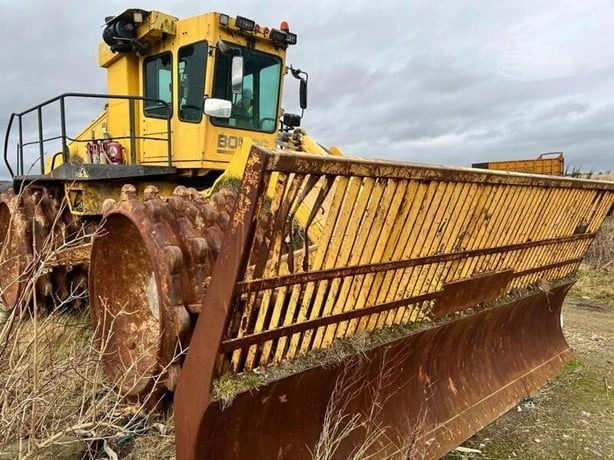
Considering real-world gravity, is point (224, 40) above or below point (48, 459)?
above

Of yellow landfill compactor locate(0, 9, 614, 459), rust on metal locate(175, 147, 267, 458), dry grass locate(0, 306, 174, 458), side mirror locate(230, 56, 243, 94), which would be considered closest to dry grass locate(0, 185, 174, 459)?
dry grass locate(0, 306, 174, 458)

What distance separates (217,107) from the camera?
16.0ft

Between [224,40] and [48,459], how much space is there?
3.90 m

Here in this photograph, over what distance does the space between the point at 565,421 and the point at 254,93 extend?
409 cm

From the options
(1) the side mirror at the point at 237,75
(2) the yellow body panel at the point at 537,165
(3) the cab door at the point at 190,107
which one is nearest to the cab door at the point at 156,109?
(3) the cab door at the point at 190,107

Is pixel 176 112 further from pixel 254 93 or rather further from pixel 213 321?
pixel 213 321

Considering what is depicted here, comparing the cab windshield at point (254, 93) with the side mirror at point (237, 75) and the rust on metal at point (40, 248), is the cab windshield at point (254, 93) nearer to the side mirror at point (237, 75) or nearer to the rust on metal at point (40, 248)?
the side mirror at point (237, 75)

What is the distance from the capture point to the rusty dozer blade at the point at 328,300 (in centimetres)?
218

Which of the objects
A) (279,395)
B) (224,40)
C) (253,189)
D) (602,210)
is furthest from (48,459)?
(602,210)

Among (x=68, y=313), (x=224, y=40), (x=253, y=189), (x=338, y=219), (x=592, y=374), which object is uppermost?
(x=224, y=40)

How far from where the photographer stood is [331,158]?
7.01 feet

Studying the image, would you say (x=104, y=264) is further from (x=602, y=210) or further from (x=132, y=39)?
(x=602, y=210)

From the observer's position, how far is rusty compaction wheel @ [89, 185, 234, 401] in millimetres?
2643

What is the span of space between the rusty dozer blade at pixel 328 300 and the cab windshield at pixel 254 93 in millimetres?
2203
